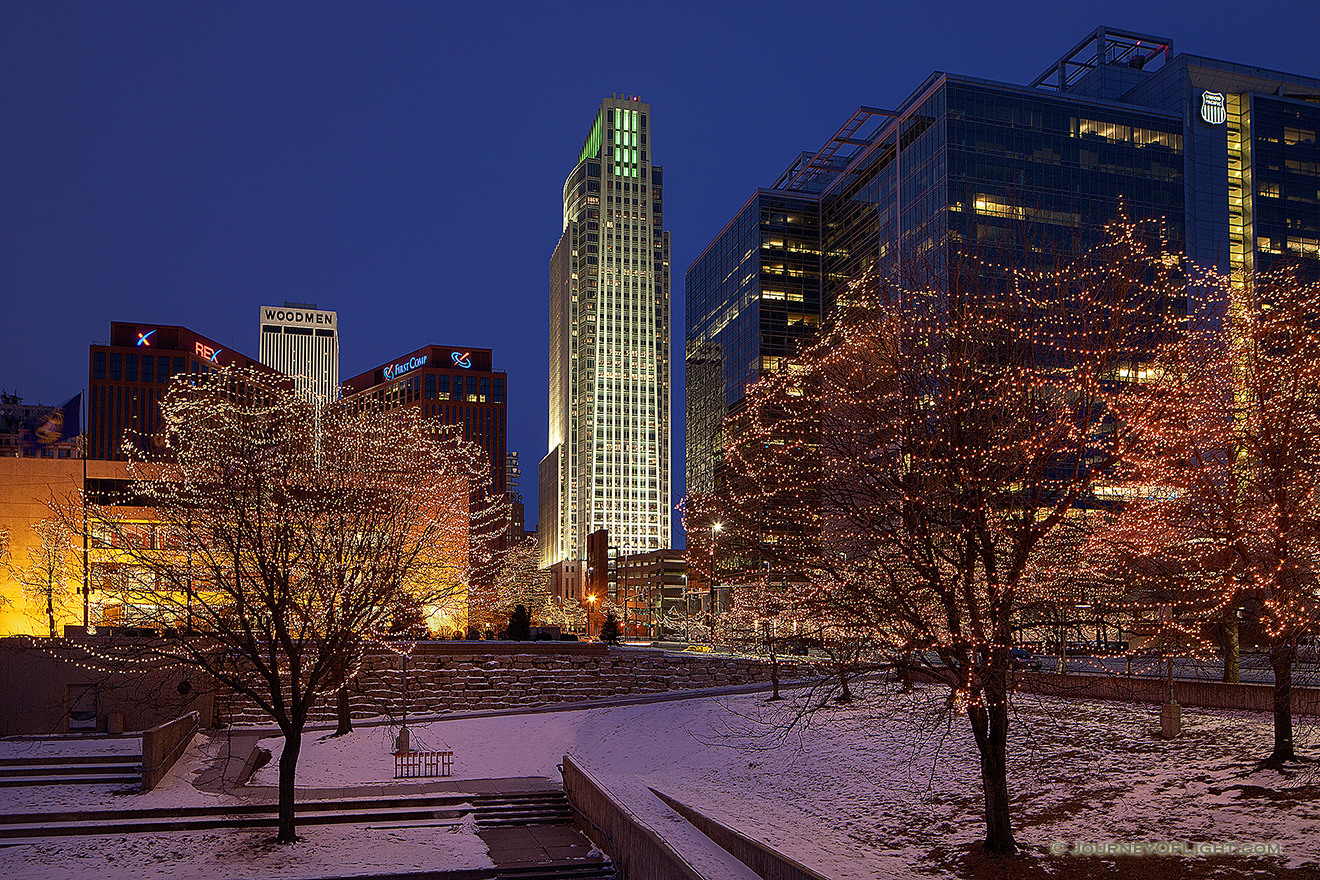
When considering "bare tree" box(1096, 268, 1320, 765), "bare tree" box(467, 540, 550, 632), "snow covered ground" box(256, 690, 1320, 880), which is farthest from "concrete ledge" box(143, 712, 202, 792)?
"bare tree" box(1096, 268, 1320, 765)

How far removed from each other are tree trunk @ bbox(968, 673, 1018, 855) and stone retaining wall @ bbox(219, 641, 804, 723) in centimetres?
2508

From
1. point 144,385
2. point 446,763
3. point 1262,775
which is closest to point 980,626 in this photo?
point 1262,775

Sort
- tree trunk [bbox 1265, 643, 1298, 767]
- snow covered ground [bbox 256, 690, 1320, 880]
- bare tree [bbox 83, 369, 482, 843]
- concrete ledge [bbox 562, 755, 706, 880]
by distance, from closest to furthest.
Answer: concrete ledge [bbox 562, 755, 706, 880]
snow covered ground [bbox 256, 690, 1320, 880]
tree trunk [bbox 1265, 643, 1298, 767]
bare tree [bbox 83, 369, 482, 843]

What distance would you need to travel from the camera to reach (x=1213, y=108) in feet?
385

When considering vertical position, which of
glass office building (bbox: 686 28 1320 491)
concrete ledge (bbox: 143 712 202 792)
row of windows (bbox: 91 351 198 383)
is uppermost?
glass office building (bbox: 686 28 1320 491)

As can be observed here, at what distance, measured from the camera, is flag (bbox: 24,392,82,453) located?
66.4 metres

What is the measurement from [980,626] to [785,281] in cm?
13204

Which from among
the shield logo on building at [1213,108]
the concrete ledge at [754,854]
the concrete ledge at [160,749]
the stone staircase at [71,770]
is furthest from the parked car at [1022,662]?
the shield logo on building at [1213,108]

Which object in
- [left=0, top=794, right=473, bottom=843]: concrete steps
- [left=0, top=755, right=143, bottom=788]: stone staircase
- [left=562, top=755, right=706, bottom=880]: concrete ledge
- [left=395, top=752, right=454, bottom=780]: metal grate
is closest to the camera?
[left=562, top=755, right=706, bottom=880]: concrete ledge

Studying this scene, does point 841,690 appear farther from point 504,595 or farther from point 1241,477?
point 504,595

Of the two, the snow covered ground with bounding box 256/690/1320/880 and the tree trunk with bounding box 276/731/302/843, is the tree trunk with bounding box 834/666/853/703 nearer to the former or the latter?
the snow covered ground with bounding box 256/690/1320/880

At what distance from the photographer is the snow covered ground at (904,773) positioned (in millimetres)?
17219

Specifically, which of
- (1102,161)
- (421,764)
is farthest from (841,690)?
(1102,161)

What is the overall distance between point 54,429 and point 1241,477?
72222mm
